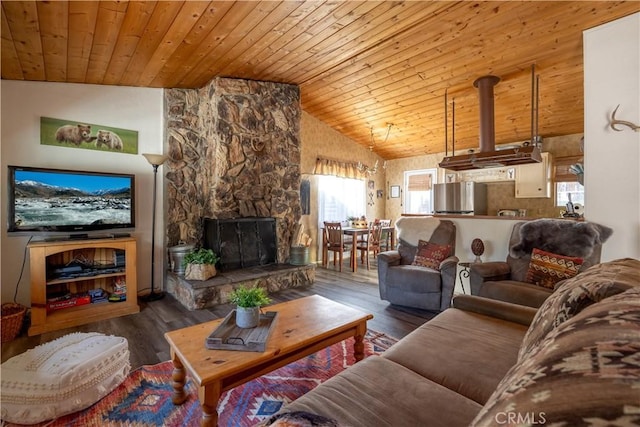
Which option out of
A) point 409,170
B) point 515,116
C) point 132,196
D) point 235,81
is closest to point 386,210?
point 409,170

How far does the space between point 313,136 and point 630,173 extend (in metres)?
4.35

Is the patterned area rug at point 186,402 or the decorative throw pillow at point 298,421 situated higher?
the decorative throw pillow at point 298,421

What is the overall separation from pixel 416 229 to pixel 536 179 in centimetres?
276

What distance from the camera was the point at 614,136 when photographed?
8.48 feet

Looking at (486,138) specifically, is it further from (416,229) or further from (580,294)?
(580,294)

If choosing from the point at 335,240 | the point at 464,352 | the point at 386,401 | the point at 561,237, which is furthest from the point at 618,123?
the point at 335,240

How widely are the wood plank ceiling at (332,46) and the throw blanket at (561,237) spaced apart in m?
1.86

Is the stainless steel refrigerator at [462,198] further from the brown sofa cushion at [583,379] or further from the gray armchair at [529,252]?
the brown sofa cushion at [583,379]

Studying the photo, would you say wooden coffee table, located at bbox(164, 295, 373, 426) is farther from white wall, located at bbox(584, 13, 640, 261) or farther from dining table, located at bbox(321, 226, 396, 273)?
dining table, located at bbox(321, 226, 396, 273)

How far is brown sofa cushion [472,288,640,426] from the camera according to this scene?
1.19ft

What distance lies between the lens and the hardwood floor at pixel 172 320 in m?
2.27

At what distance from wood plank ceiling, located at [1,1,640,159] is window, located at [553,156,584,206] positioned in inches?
24.1

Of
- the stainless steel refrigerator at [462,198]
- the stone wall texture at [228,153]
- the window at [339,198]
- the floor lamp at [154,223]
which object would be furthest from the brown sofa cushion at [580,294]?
the window at [339,198]

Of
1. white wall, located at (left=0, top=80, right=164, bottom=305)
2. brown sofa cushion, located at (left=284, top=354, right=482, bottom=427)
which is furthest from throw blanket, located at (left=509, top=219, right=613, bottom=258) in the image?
white wall, located at (left=0, top=80, right=164, bottom=305)
